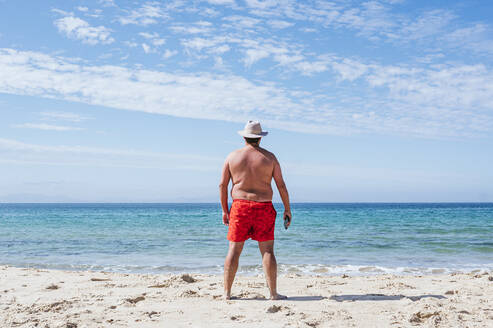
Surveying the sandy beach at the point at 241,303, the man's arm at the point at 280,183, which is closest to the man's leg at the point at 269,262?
the sandy beach at the point at 241,303

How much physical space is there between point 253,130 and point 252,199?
2.33 ft

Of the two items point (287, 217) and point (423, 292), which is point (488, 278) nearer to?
point (423, 292)

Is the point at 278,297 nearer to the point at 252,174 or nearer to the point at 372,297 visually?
the point at 372,297

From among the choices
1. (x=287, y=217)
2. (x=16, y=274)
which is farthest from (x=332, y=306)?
(x=16, y=274)

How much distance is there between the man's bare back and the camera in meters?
4.37

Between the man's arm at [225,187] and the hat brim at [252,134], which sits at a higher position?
the hat brim at [252,134]

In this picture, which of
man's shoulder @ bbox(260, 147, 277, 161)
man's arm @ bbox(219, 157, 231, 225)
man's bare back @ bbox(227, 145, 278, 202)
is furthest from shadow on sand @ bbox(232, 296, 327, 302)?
man's shoulder @ bbox(260, 147, 277, 161)

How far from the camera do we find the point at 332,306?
4289 mm

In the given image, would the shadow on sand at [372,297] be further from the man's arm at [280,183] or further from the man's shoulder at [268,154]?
the man's shoulder at [268,154]

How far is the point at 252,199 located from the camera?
4.36 m

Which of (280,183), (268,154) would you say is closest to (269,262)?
(280,183)

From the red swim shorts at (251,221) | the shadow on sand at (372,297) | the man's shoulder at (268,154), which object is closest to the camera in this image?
the red swim shorts at (251,221)

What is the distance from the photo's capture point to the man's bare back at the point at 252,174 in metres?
4.37

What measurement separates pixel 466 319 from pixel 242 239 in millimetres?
2163
